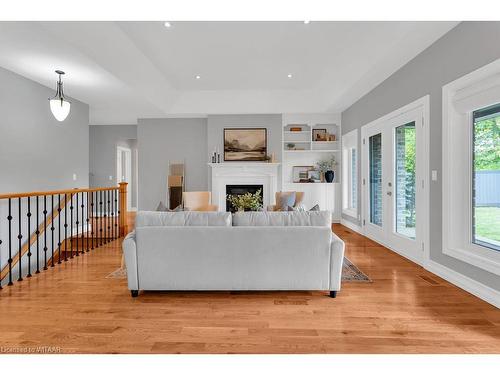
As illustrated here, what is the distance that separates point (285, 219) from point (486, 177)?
198cm

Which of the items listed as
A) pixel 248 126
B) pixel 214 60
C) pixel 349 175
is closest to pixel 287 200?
Answer: pixel 349 175

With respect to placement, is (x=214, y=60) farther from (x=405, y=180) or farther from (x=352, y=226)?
(x=352, y=226)

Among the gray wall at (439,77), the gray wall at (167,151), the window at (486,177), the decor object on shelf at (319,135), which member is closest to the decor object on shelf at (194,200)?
the gray wall at (167,151)

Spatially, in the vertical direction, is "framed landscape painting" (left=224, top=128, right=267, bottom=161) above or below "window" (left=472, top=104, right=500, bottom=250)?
above

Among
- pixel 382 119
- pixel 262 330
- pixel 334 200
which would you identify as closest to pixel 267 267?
pixel 262 330

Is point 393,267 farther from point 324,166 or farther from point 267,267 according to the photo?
point 324,166

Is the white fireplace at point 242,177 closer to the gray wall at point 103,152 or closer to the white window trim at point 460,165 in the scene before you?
the gray wall at point 103,152

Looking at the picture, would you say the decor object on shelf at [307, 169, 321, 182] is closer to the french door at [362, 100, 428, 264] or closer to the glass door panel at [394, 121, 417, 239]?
the french door at [362, 100, 428, 264]

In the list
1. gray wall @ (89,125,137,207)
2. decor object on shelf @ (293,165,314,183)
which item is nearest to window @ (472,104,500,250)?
decor object on shelf @ (293,165,314,183)

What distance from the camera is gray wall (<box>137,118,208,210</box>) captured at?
26.3ft

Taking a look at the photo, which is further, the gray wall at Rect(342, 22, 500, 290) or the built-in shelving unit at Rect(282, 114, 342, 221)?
the built-in shelving unit at Rect(282, 114, 342, 221)

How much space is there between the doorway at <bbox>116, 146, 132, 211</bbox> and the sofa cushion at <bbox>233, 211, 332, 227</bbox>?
289 inches

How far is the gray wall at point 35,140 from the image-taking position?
449 cm

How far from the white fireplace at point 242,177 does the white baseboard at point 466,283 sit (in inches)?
166
